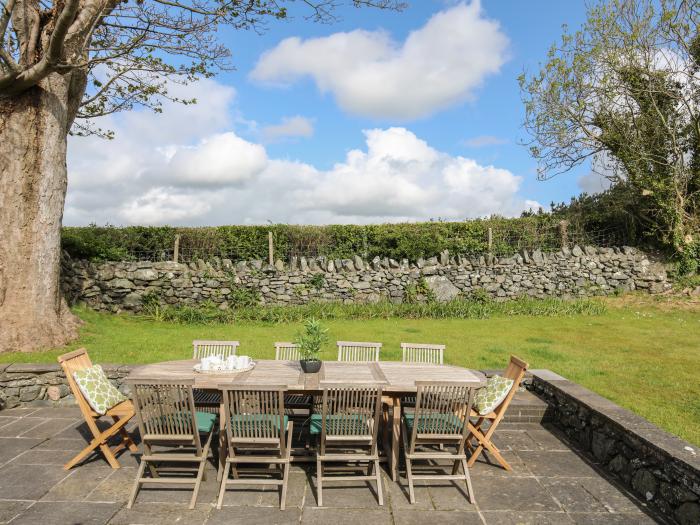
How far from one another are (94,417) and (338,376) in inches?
91.0

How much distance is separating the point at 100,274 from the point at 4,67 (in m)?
5.22

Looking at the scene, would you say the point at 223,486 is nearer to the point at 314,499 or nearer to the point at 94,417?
the point at 314,499

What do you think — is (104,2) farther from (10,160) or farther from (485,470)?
(485,470)

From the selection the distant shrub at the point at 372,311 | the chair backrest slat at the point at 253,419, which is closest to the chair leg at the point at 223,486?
the chair backrest slat at the point at 253,419

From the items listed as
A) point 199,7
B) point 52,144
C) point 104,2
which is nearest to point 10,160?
point 52,144

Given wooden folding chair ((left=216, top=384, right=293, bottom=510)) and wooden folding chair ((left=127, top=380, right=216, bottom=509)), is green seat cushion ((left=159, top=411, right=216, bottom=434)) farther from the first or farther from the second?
wooden folding chair ((left=216, top=384, right=293, bottom=510))

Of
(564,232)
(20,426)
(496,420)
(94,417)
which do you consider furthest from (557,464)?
(564,232)

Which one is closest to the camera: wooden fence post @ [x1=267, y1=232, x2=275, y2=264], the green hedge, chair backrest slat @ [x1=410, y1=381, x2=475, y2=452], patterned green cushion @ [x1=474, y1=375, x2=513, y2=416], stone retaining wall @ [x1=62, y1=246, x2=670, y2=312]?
chair backrest slat @ [x1=410, y1=381, x2=475, y2=452]

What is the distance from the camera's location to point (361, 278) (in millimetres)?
13289

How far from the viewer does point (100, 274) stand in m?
12.2

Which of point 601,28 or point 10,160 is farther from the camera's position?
point 601,28

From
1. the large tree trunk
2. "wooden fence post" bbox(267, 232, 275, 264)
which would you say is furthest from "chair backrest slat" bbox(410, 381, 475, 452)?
"wooden fence post" bbox(267, 232, 275, 264)

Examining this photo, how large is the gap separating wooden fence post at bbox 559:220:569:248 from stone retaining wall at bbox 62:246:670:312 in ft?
1.66

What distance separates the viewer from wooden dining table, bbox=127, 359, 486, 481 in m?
4.14
